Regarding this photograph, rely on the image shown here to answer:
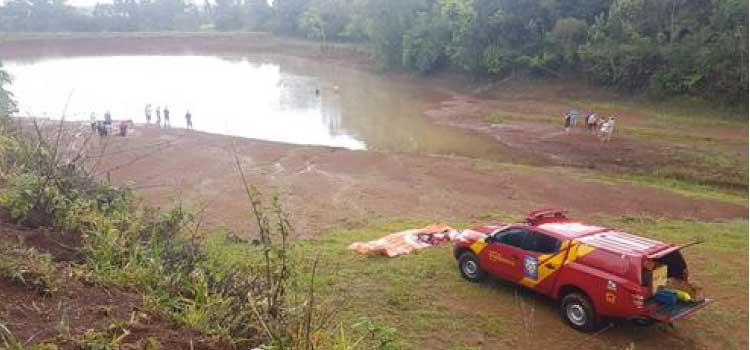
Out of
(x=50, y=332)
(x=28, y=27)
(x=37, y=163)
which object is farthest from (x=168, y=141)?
(x=28, y=27)

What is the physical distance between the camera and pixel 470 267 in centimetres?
1079

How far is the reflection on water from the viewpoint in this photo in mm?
31188

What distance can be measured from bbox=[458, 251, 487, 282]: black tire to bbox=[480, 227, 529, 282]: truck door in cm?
18

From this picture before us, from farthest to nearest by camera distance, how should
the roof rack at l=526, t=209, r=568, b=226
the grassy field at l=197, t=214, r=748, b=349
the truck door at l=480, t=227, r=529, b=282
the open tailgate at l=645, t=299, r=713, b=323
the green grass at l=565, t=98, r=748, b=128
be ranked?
the green grass at l=565, t=98, r=748, b=128 → the roof rack at l=526, t=209, r=568, b=226 → the truck door at l=480, t=227, r=529, b=282 → the grassy field at l=197, t=214, r=748, b=349 → the open tailgate at l=645, t=299, r=713, b=323

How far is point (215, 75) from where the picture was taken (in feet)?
187

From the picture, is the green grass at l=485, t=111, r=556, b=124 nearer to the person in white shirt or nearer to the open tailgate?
the person in white shirt

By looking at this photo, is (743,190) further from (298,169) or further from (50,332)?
(50,332)

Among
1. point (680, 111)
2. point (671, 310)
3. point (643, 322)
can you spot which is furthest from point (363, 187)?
point (680, 111)

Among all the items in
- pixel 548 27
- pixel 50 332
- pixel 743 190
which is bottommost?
pixel 743 190

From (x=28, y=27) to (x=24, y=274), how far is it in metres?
103

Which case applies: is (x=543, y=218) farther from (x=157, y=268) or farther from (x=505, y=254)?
(x=157, y=268)

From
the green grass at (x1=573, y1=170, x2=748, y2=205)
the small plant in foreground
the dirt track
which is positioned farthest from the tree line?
the small plant in foreground

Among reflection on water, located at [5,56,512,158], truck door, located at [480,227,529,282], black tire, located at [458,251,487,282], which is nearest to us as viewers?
truck door, located at [480,227,529,282]

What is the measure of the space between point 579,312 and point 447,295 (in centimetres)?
214
